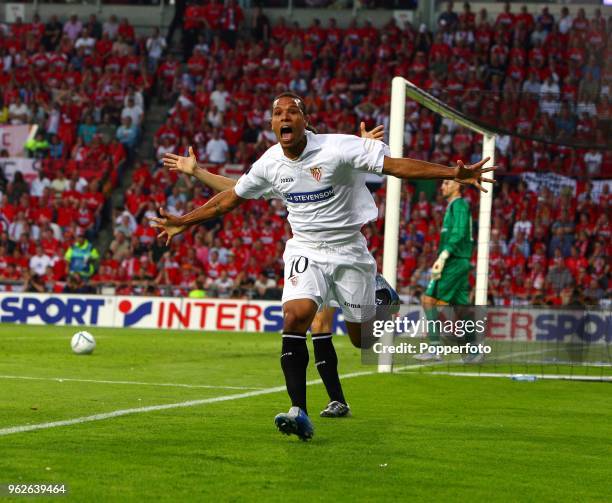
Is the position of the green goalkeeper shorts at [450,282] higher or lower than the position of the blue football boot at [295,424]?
higher

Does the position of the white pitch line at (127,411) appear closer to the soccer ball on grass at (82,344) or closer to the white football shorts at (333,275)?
the white football shorts at (333,275)

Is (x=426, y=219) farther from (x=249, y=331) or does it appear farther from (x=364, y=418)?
(x=364, y=418)

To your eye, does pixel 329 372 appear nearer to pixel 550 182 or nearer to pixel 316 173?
pixel 316 173

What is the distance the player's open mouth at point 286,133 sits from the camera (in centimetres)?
751

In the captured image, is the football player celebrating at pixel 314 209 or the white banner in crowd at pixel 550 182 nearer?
the football player celebrating at pixel 314 209

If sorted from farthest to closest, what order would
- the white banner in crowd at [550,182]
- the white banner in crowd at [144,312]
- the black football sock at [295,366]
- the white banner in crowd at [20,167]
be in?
the white banner in crowd at [20,167] < the white banner in crowd at [144,312] < the white banner in crowd at [550,182] < the black football sock at [295,366]

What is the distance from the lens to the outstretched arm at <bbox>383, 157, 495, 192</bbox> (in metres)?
7.09

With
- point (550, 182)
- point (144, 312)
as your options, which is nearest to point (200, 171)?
point (550, 182)

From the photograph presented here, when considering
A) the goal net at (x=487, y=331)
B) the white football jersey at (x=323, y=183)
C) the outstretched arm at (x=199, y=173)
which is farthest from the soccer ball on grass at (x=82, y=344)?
the white football jersey at (x=323, y=183)

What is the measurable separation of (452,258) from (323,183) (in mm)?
7620

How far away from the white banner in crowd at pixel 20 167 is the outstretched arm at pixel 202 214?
20.8 metres

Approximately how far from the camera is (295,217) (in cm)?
795

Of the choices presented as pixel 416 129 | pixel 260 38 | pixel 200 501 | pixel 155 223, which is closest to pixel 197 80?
pixel 260 38

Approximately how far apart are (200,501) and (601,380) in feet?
Answer: 29.0
